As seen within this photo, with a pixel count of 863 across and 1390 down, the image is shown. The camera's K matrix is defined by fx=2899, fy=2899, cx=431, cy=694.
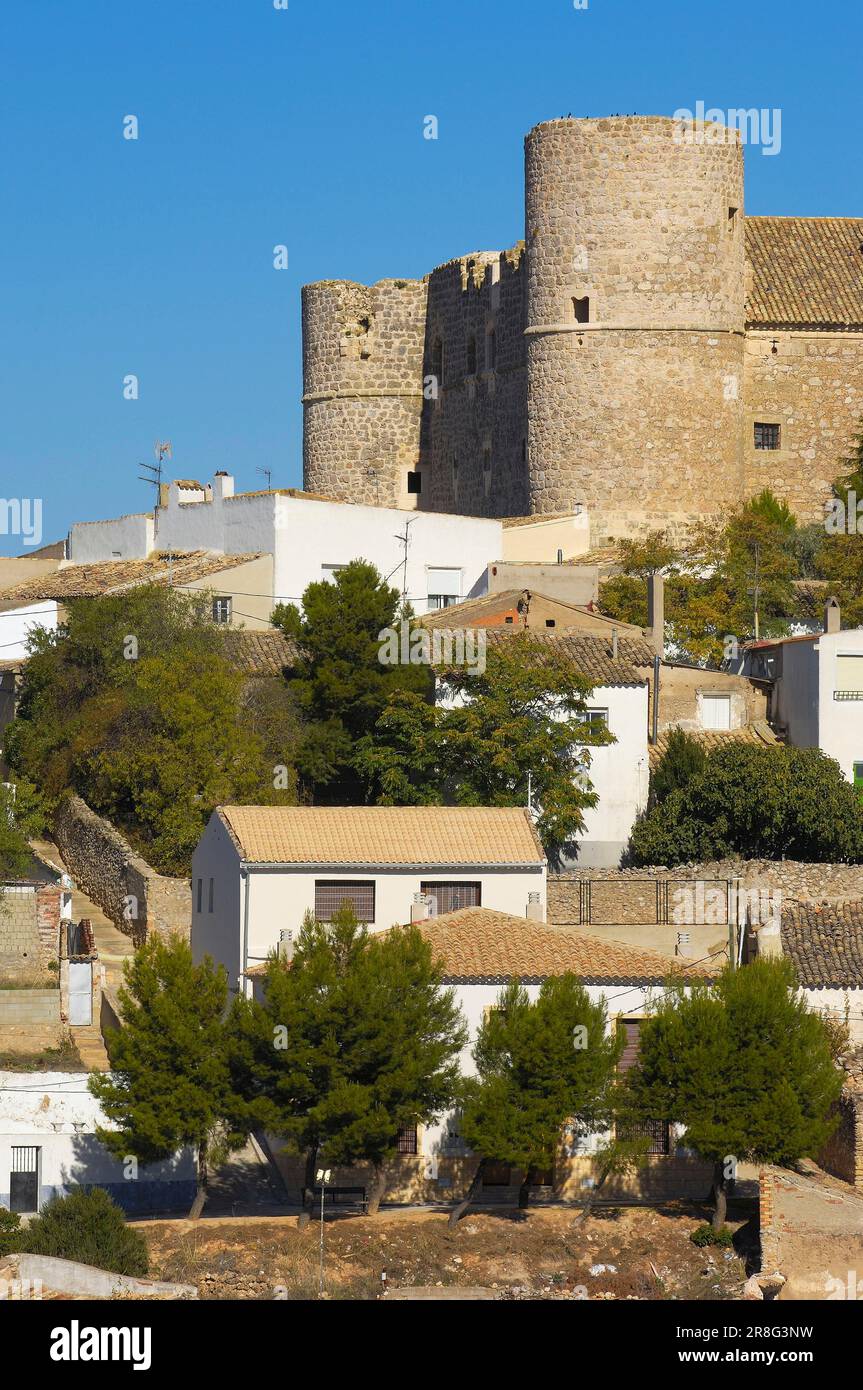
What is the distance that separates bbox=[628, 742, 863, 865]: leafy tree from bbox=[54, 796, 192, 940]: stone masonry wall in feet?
23.2

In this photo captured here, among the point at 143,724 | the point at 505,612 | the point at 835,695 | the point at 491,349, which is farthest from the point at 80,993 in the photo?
the point at 491,349

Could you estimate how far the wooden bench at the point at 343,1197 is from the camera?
31625 mm

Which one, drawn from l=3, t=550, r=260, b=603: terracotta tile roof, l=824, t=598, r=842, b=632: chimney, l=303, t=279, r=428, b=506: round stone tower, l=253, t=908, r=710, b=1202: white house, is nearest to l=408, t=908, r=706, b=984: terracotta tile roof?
l=253, t=908, r=710, b=1202: white house

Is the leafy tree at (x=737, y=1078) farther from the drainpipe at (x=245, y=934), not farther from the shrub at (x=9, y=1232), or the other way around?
the shrub at (x=9, y=1232)

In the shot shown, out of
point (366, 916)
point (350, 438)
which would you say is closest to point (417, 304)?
point (350, 438)

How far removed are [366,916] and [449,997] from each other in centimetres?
456

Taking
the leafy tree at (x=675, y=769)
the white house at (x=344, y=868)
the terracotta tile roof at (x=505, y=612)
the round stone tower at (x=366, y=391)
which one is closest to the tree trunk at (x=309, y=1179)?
the white house at (x=344, y=868)

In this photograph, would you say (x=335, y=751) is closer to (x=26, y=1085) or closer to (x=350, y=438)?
(x=26, y=1085)

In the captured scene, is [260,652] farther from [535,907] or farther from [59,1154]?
[59,1154]

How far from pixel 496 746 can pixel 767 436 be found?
1570 centimetres

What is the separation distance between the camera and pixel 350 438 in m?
59.3

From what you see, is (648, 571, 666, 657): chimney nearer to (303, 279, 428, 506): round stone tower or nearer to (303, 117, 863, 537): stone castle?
(303, 117, 863, 537): stone castle

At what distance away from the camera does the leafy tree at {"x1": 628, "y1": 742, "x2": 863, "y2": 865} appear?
133 ft
